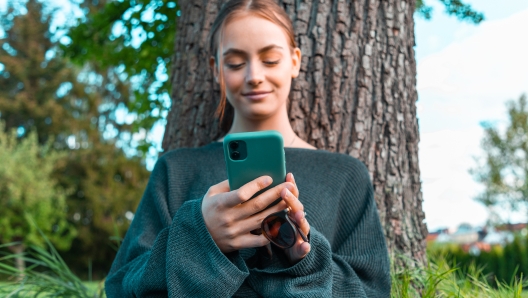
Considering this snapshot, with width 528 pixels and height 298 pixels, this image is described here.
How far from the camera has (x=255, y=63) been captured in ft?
6.70

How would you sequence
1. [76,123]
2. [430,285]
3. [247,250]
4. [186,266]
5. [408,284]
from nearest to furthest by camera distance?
[186,266], [247,250], [430,285], [408,284], [76,123]

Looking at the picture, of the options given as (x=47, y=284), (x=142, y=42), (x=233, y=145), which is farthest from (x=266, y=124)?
(x=142, y=42)

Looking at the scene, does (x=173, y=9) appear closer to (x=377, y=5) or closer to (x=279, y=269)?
(x=377, y=5)

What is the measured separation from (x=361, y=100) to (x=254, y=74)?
0.87m

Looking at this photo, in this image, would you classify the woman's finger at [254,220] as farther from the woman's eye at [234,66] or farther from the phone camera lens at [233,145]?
the woman's eye at [234,66]

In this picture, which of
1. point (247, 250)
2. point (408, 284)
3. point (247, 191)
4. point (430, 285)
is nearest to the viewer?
point (247, 191)

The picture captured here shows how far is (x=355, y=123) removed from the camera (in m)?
2.67

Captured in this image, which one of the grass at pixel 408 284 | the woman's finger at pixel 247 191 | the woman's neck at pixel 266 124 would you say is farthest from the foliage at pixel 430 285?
the woman's finger at pixel 247 191

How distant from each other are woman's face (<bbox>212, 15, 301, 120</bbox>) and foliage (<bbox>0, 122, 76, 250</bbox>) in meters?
21.1

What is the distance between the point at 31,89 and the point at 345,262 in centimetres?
2504

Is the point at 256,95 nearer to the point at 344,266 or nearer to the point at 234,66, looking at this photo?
the point at 234,66

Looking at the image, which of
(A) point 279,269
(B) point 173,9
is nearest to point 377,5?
(A) point 279,269

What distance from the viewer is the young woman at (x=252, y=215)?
5.10 ft

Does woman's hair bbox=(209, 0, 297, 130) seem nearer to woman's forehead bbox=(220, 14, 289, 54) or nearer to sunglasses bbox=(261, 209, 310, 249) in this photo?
woman's forehead bbox=(220, 14, 289, 54)
